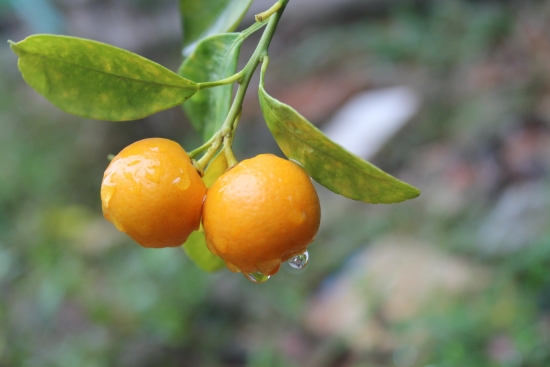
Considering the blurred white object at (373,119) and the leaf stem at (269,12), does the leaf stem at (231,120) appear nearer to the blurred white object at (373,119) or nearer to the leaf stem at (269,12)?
the leaf stem at (269,12)

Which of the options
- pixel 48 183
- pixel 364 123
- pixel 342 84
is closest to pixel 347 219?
pixel 364 123

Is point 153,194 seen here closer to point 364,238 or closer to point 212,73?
point 212,73

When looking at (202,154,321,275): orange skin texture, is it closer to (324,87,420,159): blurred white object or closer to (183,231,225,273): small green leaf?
(183,231,225,273): small green leaf

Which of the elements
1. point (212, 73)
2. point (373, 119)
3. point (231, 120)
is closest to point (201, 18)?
point (212, 73)

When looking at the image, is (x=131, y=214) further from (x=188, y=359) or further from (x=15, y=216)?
(x=15, y=216)

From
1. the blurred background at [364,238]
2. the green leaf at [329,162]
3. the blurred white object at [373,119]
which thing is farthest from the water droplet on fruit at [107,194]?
the blurred white object at [373,119]

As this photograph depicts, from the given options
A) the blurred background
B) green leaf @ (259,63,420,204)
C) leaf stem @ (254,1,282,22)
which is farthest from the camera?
the blurred background

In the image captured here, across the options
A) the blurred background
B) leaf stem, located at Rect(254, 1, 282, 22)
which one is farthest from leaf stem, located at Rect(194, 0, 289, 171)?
the blurred background

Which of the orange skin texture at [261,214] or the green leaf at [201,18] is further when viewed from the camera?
the green leaf at [201,18]
